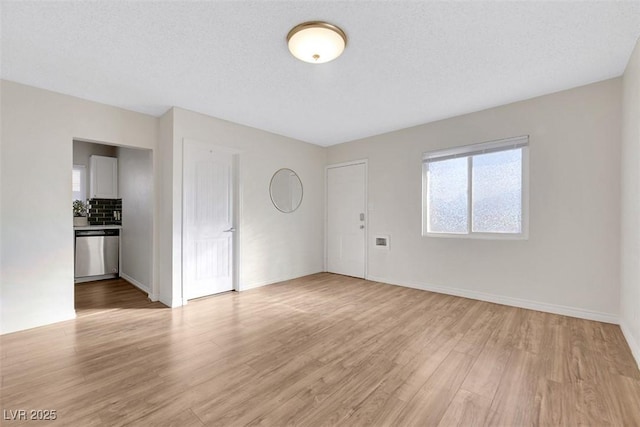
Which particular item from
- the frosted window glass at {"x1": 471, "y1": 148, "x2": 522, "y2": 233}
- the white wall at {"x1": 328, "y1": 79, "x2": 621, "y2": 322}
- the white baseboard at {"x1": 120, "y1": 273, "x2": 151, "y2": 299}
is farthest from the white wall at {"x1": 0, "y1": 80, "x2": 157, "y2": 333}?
the frosted window glass at {"x1": 471, "y1": 148, "x2": 522, "y2": 233}

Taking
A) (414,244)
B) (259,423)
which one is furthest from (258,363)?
(414,244)

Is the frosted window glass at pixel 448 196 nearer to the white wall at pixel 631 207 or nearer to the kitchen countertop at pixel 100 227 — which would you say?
the white wall at pixel 631 207

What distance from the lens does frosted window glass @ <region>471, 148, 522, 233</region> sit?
3342mm

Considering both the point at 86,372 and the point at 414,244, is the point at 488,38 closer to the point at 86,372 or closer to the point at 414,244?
the point at 414,244

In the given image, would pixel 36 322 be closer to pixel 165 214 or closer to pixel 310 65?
pixel 165 214

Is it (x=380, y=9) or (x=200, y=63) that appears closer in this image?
(x=380, y=9)

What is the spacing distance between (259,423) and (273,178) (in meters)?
3.55

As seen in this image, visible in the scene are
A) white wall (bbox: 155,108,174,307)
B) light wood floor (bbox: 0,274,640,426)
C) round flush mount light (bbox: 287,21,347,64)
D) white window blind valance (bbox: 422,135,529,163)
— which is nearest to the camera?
Answer: light wood floor (bbox: 0,274,640,426)

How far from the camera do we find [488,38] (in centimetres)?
210

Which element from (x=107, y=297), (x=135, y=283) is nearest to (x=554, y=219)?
(x=107, y=297)

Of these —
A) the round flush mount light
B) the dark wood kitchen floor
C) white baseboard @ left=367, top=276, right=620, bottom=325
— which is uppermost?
the round flush mount light

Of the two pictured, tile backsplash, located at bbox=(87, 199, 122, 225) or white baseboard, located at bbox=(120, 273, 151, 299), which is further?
tile backsplash, located at bbox=(87, 199, 122, 225)

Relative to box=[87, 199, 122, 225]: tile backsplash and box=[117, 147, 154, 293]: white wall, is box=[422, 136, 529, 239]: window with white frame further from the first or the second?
box=[87, 199, 122, 225]: tile backsplash

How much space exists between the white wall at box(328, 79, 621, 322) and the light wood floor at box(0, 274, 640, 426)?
33 centimetres
